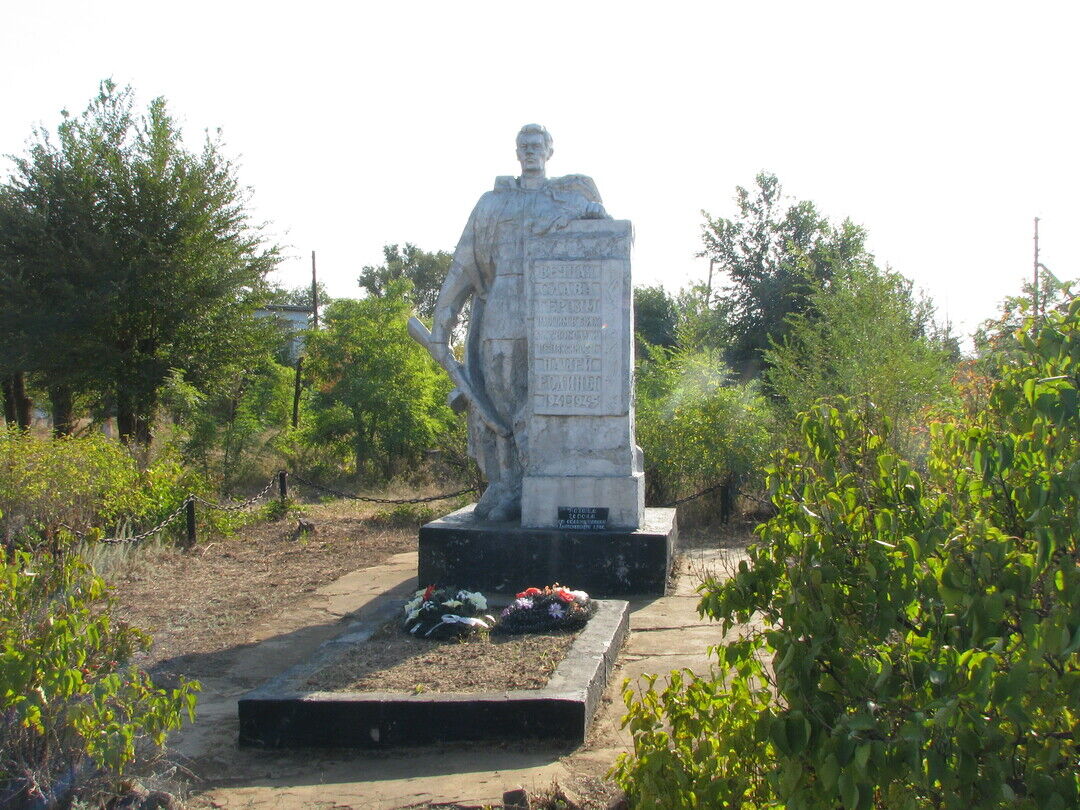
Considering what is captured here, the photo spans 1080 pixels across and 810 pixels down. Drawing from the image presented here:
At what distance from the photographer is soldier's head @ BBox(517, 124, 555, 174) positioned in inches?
277

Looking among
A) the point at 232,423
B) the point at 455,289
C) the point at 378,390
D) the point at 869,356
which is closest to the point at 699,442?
the point at 869,356

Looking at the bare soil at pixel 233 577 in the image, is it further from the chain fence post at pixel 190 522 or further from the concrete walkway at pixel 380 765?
the concrete walkway at pixel 380 765

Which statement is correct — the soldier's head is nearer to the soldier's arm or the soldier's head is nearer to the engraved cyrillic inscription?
the soldier's arm

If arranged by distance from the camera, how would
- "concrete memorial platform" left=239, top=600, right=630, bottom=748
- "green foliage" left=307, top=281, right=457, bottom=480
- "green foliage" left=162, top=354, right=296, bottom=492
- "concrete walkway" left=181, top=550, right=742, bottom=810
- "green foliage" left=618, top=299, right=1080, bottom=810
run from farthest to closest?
"green foliage" left=307, top=281, right=457, bottom=480 < "green foliage" left=162, top=354, right=296, bottom=492 < "concrete memorial platform" left=239, top=600, right=630, bottom=748 < "concrete walkway" left=181, top=550, right=742, bottom=810 < "green foliage" left=618, top=299, right=1080, bottom=810

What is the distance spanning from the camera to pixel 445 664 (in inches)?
173

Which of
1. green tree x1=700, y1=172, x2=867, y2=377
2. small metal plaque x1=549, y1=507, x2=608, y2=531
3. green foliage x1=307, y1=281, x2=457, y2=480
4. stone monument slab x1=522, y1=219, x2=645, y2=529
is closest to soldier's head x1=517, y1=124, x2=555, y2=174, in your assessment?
stone monument slab x1=522, y1=219, x2=645, y2=529

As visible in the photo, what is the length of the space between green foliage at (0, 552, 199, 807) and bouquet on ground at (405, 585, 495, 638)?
181 centimetres

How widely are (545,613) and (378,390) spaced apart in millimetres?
9840

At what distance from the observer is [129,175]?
48.5 ft

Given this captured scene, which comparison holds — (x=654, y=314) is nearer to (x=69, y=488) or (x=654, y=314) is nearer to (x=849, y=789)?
(x=69, y=488)

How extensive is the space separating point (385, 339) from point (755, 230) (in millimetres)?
13143

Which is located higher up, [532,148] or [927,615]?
[532,148]

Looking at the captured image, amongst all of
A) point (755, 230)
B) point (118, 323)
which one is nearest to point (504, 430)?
point (118, 323)

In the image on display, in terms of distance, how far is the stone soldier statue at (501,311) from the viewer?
696 centimetres
